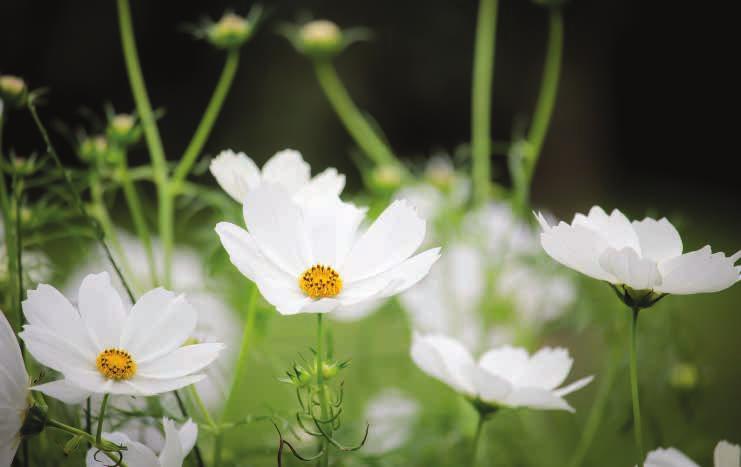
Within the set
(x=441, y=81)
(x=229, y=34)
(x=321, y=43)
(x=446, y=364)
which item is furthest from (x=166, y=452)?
(x=441, y=81)

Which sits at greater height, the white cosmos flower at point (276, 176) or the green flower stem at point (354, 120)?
the green flower stem at point (354, 120)

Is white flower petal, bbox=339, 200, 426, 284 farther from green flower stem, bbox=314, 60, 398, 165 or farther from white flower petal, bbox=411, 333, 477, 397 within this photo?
green flower stem, bbox=314, 60, 398, 165

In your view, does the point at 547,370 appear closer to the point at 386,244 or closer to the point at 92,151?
the point at 386,244

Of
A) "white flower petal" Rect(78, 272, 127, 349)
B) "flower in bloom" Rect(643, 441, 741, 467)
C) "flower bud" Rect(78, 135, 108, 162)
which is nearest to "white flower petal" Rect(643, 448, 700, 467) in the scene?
"flower in bloom" Rect(643, 441, 741, 467)

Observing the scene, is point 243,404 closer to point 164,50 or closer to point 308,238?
point 308,238

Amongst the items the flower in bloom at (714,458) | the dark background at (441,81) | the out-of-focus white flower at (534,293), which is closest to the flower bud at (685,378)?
the out-of-focus white flower at (534,293)

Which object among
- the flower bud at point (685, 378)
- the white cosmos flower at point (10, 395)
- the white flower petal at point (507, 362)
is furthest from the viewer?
the flower bud at point (685, 378)

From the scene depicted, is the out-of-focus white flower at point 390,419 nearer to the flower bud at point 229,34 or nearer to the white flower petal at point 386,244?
the white flower petal at point 386,244
